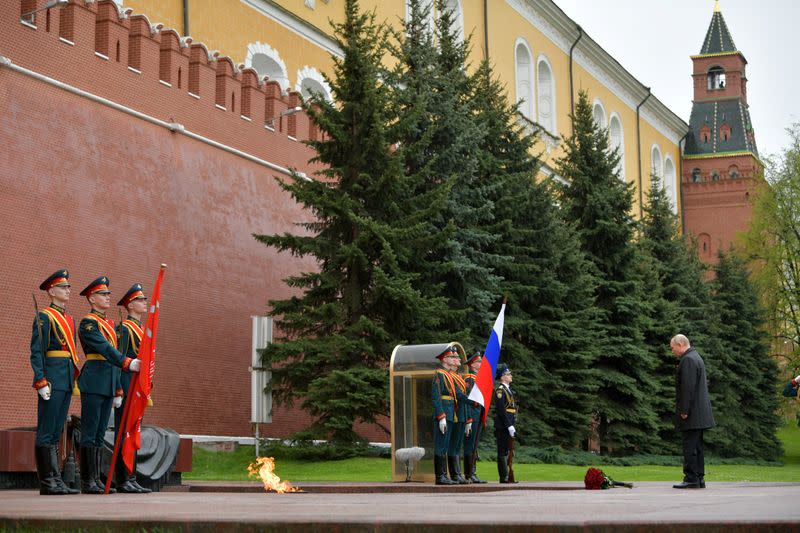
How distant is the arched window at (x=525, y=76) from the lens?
3716cm

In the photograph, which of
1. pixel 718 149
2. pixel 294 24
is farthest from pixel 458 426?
pixel 718 149

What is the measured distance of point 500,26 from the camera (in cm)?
3494

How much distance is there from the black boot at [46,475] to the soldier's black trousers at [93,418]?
337 millimetres

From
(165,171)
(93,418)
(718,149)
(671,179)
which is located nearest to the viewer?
(93,418)

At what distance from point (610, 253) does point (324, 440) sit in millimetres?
11038

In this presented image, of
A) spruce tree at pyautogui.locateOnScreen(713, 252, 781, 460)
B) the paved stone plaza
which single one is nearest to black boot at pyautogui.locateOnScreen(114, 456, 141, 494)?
the paved stone plaza

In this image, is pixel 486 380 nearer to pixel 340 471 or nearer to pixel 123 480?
pixel 340 471

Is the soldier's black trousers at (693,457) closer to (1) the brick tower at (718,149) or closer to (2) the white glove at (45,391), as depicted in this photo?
(2) the white glove at (45,391)

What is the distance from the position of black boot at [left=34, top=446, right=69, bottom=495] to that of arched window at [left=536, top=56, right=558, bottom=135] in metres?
31.5

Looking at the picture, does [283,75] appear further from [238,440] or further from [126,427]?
[126,427]

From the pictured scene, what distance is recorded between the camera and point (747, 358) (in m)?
34.1

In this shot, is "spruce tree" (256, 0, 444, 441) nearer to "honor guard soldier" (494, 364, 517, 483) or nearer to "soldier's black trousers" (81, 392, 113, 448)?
"honor guard soldier" (494, 364, 517, 483)

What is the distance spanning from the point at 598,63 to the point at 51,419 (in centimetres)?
3821

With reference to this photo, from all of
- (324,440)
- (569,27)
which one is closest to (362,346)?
(324,440)
